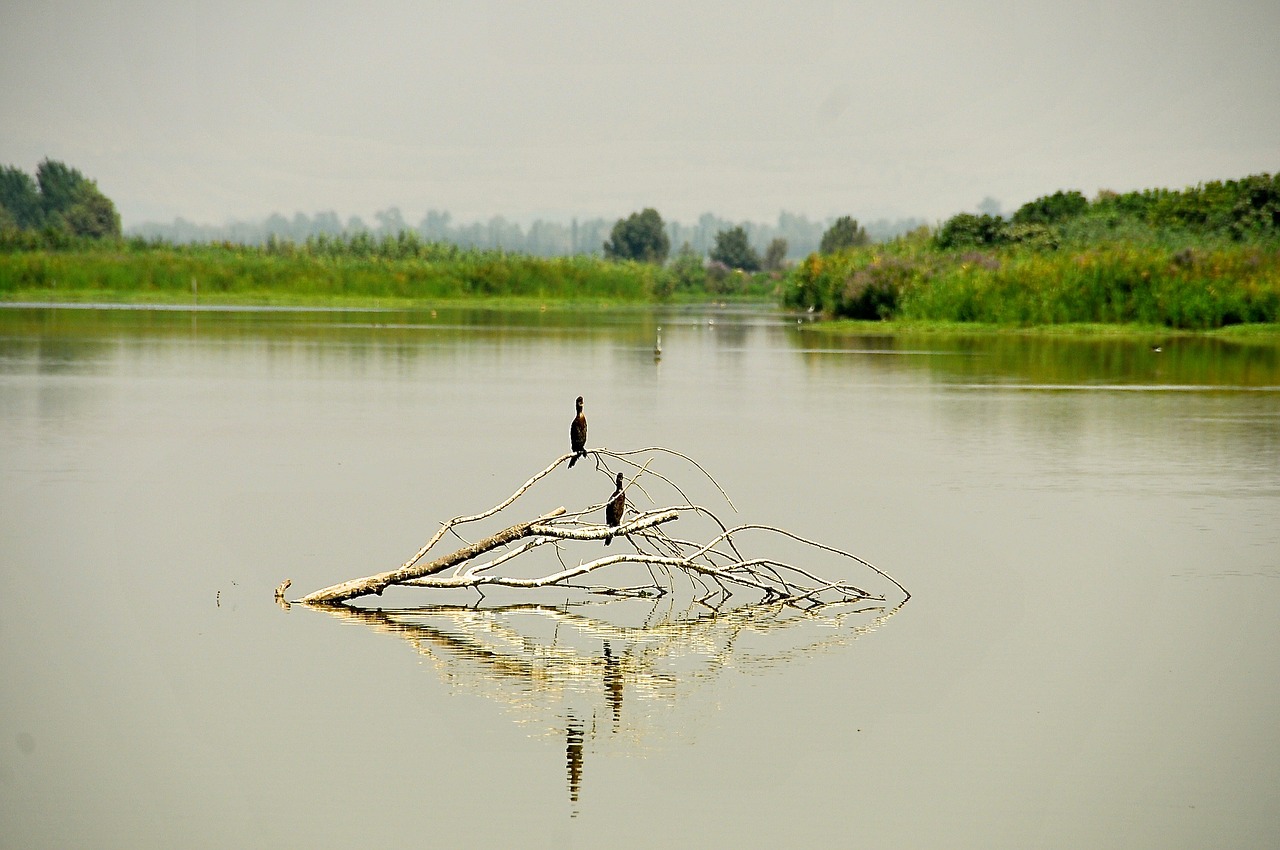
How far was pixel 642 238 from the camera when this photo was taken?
398 feet

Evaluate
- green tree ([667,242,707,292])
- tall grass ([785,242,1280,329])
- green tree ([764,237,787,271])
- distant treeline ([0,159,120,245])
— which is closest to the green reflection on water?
tall grass ([785,242,1280,329])

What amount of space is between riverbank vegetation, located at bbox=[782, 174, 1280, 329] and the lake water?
1000 inches

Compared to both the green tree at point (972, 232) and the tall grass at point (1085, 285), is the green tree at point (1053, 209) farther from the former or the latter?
the tall grass at point (1085, 285)

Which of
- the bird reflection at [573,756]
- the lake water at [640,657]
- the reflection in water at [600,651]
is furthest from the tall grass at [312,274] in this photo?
the bird reflection at [573,756]

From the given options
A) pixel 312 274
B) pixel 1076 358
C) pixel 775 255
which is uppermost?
pixel 775 255

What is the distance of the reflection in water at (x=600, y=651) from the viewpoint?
21.6 ft

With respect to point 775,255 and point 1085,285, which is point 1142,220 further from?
point 775,255

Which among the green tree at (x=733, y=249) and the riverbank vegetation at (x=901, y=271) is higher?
the green tree at (x=733, y=249)

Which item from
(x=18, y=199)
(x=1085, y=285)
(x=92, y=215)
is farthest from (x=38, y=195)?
(x=1085, y=285)

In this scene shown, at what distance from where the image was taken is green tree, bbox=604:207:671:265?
398 ft

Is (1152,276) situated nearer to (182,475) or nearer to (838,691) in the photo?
(182,475)

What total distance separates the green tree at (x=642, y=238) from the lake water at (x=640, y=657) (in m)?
104

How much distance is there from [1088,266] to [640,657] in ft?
124

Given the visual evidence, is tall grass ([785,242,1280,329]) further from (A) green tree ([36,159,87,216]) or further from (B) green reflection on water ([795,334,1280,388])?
(A) green tree ([36,159,87,216])
